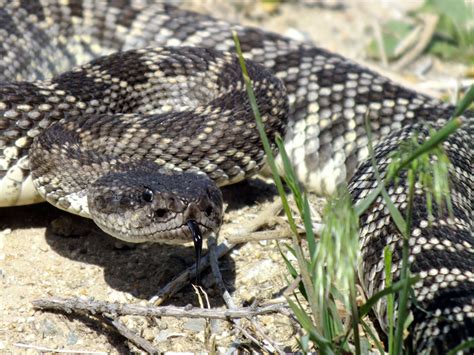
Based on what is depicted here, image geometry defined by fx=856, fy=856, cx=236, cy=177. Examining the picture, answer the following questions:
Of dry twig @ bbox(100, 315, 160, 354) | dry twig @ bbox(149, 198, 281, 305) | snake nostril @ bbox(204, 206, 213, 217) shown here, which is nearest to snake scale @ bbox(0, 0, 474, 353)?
snake nostril @ bbox(204, 206, 213, 217)

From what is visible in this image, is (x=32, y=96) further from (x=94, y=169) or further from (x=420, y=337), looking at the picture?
(x=420, y=337)

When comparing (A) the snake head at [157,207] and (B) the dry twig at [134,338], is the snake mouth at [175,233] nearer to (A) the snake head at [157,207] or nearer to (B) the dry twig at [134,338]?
(A) the snake head at [157,207]

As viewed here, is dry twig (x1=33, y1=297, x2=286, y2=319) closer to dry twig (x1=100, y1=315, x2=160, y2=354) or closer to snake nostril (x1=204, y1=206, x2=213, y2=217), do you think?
dry twig (x1=100, y1=315, x2=160, y2=354)

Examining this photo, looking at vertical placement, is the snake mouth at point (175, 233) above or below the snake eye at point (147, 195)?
below

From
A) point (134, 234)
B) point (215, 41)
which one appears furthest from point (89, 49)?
point (134, 234)

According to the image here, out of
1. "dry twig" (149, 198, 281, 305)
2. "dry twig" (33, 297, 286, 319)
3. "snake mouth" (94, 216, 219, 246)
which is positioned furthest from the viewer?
"dry twig" (149, 198, 281, 305)

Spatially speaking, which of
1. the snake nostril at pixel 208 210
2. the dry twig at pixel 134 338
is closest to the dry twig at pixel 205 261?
the dry twig at pixel 134 338

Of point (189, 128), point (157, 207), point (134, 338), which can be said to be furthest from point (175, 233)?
point (189, 128)
